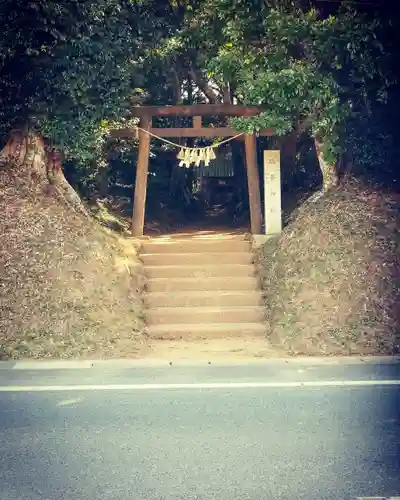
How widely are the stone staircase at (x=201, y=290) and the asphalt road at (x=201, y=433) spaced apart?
85.8 inches

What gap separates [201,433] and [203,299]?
18.6 ft

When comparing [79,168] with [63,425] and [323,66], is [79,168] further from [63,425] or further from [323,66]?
[63,425]

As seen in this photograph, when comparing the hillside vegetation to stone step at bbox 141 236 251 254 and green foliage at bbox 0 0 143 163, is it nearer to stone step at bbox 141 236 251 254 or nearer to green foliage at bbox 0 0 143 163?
stone step at bbox 141 236 251 254

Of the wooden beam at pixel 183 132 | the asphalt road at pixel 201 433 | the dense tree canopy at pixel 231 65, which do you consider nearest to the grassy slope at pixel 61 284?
the asphalt road at pixel 201 433

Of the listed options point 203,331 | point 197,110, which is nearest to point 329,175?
point 197,110

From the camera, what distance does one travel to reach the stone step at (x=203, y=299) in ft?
36.7

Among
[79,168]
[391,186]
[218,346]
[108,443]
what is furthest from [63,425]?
[79,168]

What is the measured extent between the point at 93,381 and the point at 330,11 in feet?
29.4

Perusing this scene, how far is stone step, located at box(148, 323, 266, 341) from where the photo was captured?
405 inches

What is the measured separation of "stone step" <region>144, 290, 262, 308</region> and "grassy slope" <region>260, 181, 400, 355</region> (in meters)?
0.39

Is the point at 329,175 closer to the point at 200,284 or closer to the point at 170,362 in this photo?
the point at 200,284

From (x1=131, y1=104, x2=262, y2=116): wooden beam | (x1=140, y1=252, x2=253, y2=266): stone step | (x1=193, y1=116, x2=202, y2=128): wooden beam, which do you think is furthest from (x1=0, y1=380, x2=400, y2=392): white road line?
(x1=193, y1=116, x2=202, y2=128): wooden beam

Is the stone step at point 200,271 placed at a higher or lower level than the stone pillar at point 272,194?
lower

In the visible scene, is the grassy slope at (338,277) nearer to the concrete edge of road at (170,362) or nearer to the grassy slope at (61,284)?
the concrete edge of road at (170,362)
